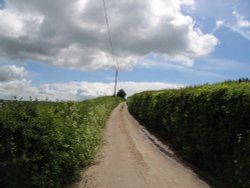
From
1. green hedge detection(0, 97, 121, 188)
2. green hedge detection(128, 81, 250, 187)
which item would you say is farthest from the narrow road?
green hedge detection(0, 97, 121, 188)

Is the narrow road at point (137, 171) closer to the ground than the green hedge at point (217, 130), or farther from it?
closer to the ground

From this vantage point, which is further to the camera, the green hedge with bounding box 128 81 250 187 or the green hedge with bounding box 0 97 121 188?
the green hedge with bounding box 128 81 250 187

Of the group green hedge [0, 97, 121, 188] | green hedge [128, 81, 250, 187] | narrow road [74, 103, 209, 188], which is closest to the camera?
green hedge [0, 97, 121, 188]

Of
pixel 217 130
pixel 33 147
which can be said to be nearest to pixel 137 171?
pixel 217 130

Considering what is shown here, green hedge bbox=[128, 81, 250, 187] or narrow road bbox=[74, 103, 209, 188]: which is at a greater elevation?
green hedge bbox=[128, 81, 250, 187]

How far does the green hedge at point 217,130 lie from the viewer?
30.4 ft

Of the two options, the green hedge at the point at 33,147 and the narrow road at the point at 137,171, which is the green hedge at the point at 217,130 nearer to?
the narrow road at the point at 137,171

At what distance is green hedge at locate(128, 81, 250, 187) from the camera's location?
9.27m

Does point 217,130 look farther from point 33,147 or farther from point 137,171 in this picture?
point 33,147

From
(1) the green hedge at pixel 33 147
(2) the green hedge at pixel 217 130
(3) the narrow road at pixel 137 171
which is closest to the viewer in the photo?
(1) the green hedge at pixel 33 147

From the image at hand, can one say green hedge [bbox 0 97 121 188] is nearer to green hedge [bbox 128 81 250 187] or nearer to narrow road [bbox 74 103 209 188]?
narrow road [bbox 74 103 209 188]

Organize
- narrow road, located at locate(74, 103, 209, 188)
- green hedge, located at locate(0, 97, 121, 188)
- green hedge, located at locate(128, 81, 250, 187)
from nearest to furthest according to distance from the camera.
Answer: green hedge, located at locate(0, 97, 121, 188), green hedge, located at locate(128, 81, 250, 187), narrow road, located at locate(74, 103, 209, 188)

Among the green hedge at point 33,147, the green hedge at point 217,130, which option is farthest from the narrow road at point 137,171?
the green hedge at point 33,147

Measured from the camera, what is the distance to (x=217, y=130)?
10.9 meters
